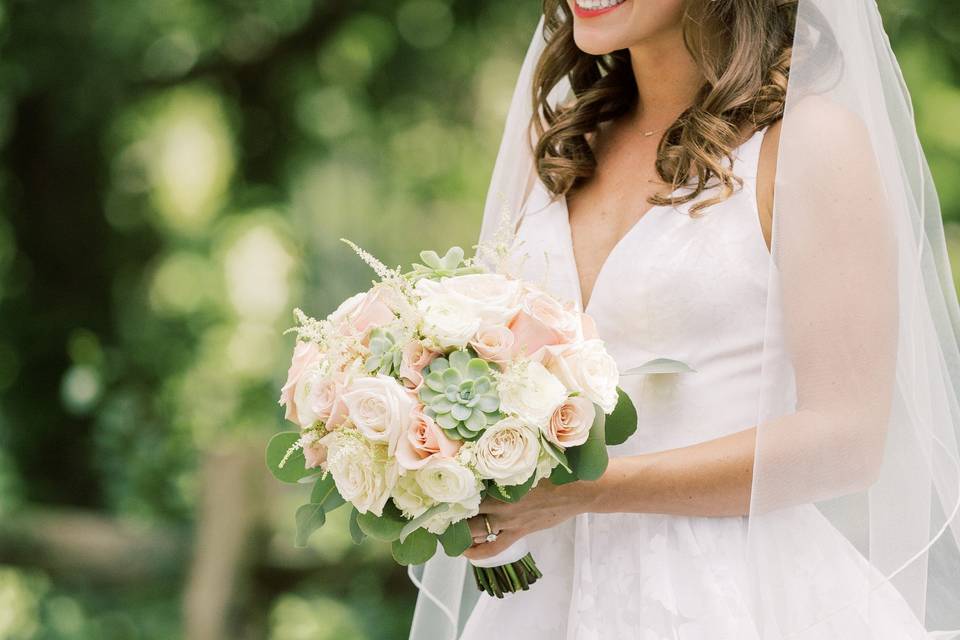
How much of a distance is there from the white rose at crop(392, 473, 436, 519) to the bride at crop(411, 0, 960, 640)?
115mm

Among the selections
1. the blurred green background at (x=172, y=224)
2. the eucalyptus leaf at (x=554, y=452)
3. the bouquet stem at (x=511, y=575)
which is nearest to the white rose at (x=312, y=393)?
the eucalyptus leaf at (x=554, y=452)

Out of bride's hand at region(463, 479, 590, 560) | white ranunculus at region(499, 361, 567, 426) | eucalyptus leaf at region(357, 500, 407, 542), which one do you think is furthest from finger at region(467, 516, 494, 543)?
white ranunculus at region(499, 361, 567, 426)

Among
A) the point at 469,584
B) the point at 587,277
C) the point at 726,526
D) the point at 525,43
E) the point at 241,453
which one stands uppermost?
the point at 525,43

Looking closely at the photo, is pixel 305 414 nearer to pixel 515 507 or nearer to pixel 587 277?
pixel 515 507

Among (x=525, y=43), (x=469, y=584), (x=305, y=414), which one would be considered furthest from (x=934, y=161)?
(x=305, y=414)

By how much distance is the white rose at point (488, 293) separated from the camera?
1.67 metres

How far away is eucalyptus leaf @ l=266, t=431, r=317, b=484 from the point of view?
1.85 metres

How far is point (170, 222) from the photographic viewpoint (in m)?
5.73

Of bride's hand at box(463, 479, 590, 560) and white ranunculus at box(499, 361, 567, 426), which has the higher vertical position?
white ranunculus at box(499, 361, 567, 426)

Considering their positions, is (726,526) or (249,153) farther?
(249,153)

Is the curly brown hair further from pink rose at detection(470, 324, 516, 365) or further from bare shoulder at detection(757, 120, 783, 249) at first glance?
pink rose at detection(470, 324, 516, 365)

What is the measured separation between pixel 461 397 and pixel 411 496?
0.16 meters

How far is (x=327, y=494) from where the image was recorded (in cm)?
179

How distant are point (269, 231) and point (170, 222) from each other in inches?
18.7
